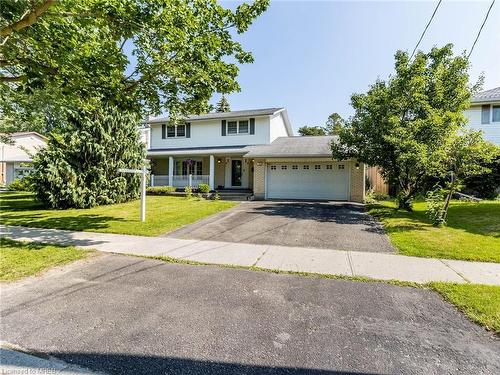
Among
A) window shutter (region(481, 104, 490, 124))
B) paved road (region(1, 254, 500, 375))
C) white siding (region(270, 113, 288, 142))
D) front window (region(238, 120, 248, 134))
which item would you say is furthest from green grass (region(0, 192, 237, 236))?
window shutter (region(481, 104, 490, 124))

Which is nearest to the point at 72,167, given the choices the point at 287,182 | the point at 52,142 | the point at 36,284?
the point at 52,142

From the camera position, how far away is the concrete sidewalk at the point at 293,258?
16.5ft

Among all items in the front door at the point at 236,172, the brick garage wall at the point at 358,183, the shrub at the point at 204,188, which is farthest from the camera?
the front door at the point at 236,172

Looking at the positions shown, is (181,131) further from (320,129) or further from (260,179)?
(320,129)

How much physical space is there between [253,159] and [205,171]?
5.06 metres

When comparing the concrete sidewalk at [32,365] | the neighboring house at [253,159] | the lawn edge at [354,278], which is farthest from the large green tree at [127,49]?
the neighboring house at [253,159]

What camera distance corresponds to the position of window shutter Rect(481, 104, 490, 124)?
1923cm

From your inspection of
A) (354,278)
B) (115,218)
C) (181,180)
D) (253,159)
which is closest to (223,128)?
(253,159)

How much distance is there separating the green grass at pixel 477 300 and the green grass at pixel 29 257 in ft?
22.0

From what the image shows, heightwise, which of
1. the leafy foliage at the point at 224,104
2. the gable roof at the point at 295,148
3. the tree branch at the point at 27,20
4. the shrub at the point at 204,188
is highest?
the leafy foliage at the point at 224,104

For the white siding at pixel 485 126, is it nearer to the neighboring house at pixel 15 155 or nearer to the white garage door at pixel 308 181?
the white garage door at pixel 308 181

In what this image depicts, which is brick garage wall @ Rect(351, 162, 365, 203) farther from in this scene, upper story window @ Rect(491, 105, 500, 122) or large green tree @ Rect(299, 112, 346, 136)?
large green tree @ Rect(299, 112, 346, 136)

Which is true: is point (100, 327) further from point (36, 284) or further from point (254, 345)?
point (36, 284)

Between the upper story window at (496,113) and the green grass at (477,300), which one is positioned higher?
the upper story window at (496,113)
